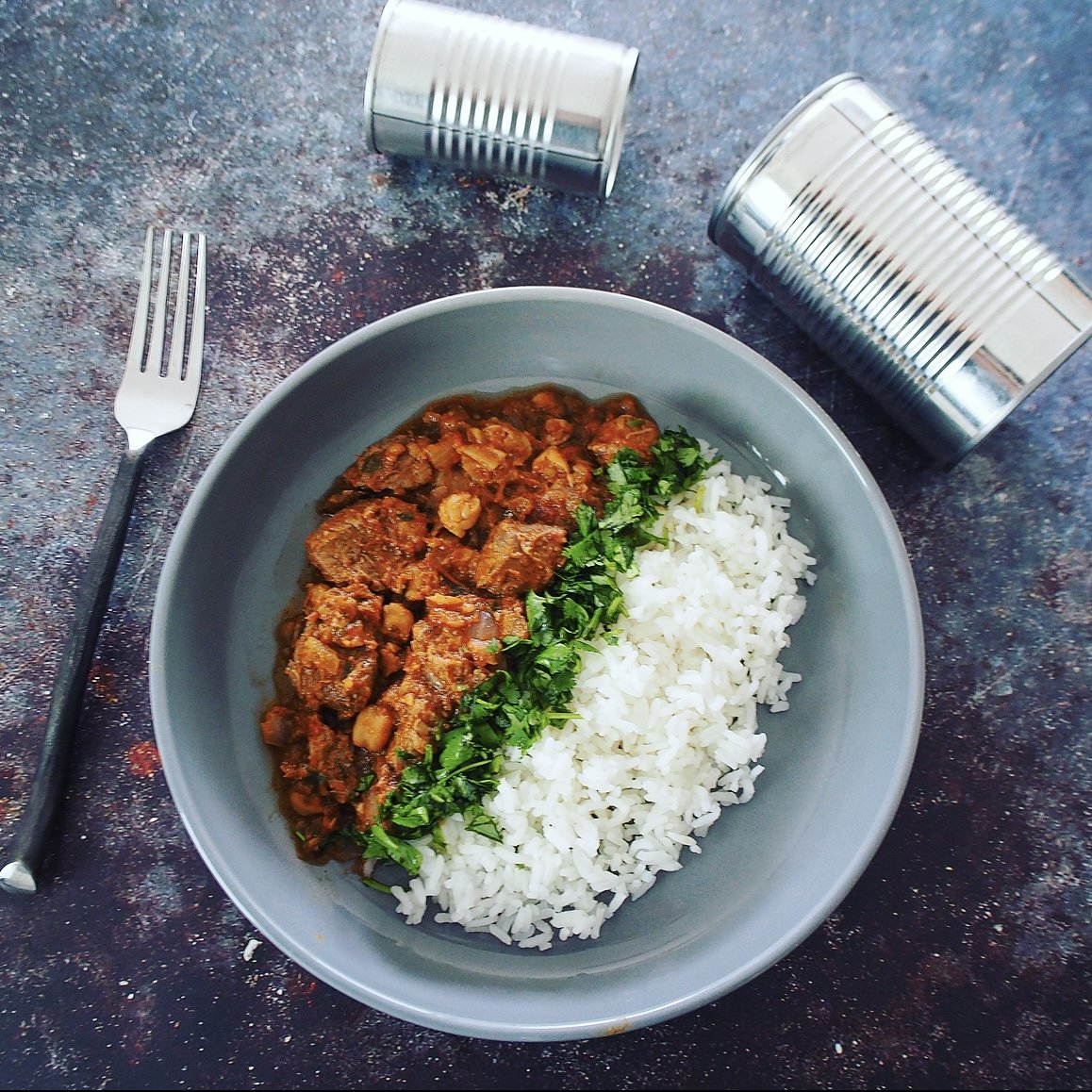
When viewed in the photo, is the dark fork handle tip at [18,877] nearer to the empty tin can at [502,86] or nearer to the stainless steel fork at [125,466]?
the stainless steel fork at [125,466]

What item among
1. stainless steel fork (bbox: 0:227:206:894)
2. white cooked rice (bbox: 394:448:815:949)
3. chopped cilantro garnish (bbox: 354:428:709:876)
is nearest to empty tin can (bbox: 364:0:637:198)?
stainless steel fork (bbox: 0:227:206:894)

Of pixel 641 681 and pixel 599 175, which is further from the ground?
Result: pixel 599 175

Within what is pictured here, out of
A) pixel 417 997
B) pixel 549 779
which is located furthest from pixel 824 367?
pixel 417 997

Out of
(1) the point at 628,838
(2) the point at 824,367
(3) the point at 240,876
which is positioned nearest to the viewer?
(3) the point at 240,876

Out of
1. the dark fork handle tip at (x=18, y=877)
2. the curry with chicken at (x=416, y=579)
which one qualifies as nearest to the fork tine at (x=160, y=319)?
the curry with chicken at (x=416, y=579)

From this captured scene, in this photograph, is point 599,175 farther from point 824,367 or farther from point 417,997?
point 417,997

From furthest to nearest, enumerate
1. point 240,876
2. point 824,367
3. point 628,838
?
1. point 824,367
2. point 628,838
3. point 240,876

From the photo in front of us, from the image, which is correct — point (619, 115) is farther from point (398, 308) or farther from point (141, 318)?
point (141, 318)
